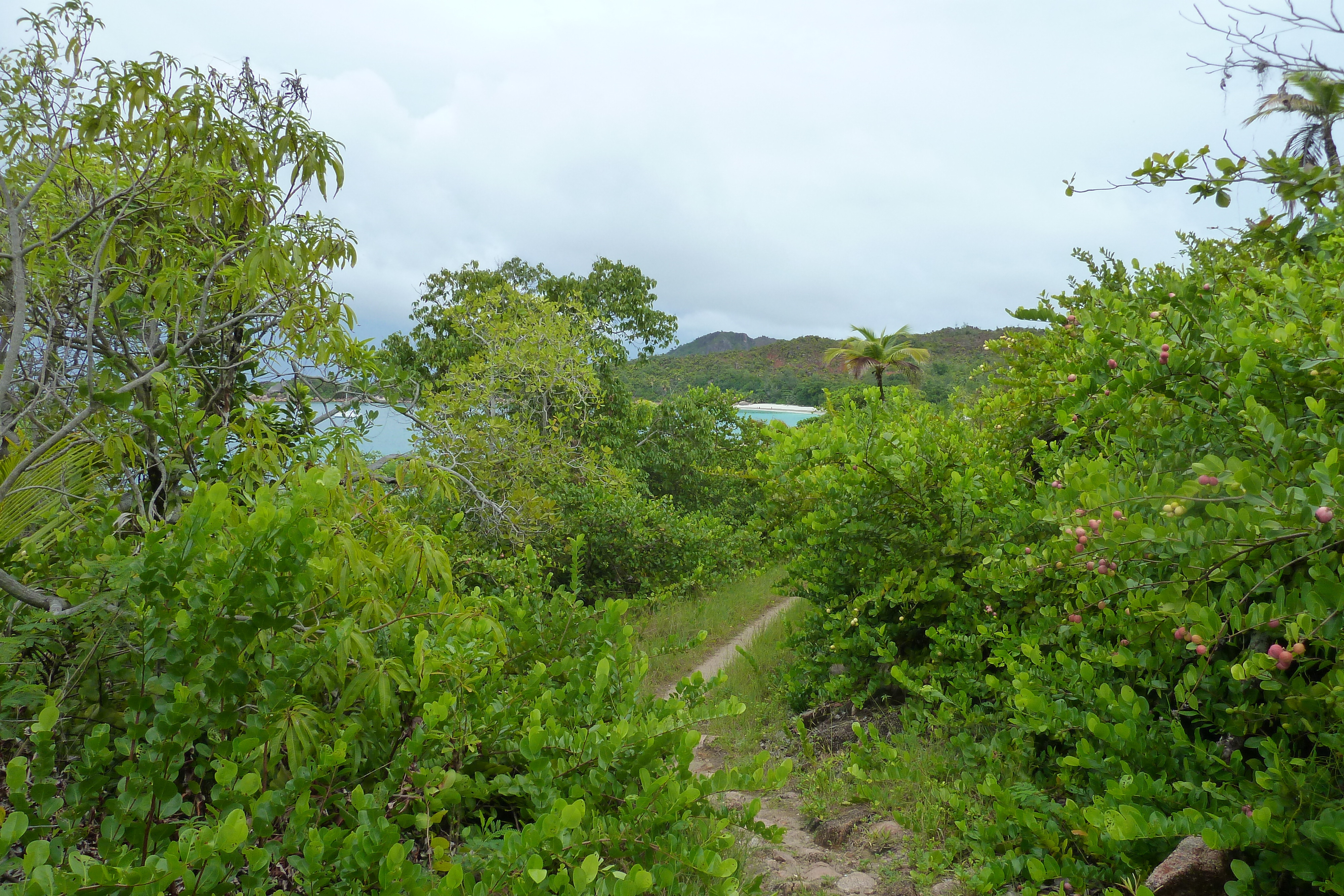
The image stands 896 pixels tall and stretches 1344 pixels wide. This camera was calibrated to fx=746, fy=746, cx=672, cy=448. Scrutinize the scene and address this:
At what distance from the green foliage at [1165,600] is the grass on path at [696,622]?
333cm

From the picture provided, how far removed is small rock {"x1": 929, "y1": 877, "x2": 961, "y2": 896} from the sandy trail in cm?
379

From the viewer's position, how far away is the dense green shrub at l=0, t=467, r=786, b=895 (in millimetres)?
1855

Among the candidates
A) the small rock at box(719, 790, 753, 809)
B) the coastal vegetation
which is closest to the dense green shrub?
the coastal vegetation

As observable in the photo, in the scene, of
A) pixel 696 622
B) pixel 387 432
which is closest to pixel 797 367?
pixel 696 622

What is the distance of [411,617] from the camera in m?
Answer: 2.69

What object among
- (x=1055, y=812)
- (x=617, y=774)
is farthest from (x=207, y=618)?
(x=1055, y=812)

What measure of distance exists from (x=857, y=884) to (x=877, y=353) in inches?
1013

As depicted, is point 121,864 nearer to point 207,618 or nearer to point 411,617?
point 207,618

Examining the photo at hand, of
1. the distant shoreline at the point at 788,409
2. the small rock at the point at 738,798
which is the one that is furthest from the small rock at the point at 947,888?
the distant shoreline at the point at 788,409

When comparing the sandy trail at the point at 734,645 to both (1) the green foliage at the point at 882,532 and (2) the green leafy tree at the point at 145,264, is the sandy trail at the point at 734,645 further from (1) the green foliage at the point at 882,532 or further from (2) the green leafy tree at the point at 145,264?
(2) the green leafy tree at the point at 145,264

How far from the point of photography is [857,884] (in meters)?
3.52

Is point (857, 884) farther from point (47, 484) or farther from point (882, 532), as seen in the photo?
point (47, 484)

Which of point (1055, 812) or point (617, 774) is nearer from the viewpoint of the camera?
point (617, 774)

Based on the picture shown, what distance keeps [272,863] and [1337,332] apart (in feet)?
11.8
